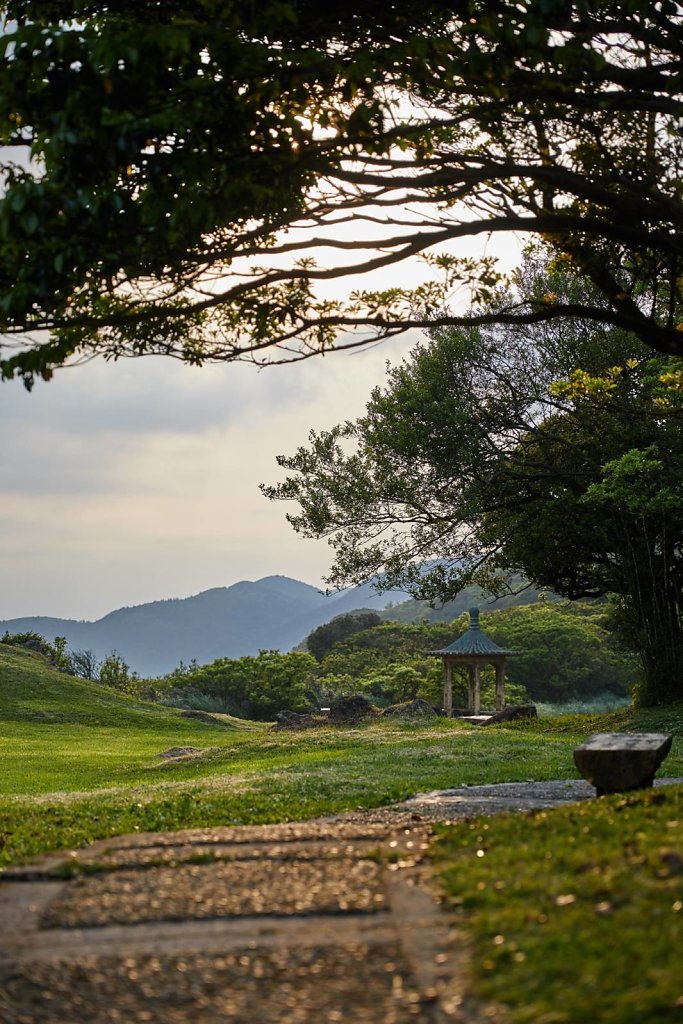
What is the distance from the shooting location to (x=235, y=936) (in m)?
5.35

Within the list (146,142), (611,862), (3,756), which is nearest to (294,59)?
(146,142)

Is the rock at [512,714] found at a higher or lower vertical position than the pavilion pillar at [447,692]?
lower

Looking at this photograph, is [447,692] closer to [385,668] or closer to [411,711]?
[411,711]

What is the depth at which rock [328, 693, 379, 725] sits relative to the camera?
2712cm

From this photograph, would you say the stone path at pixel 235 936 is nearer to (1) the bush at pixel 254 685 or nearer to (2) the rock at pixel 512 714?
(2) the rock at pixel 512 714

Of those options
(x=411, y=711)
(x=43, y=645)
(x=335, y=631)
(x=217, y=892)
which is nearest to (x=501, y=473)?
(x=411, y=711)

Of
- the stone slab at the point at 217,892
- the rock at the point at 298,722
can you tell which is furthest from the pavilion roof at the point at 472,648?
the stone slab at the point at 217,892

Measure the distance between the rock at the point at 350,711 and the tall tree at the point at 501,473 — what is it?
4222 mm

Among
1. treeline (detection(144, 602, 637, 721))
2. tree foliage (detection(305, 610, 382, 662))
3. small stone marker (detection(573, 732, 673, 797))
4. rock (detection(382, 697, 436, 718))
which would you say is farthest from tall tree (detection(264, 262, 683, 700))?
tree foliage (detection(305, 610, 382, 662))

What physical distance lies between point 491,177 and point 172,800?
7.64 meters

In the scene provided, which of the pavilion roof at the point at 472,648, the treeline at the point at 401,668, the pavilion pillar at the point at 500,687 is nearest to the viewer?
the pavilion roof at the point at 472,648

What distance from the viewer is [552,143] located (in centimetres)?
1056

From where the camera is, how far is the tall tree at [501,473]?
2409 cm

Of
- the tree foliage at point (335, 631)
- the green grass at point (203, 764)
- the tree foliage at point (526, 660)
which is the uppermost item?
the tree foliage at point (335, 631)
